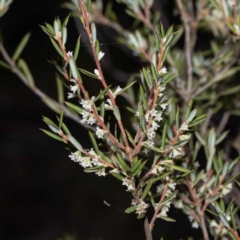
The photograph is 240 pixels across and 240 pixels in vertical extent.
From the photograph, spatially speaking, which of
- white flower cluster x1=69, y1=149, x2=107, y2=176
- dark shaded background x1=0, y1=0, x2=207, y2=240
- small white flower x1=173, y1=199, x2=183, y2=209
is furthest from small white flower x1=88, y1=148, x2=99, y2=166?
dark shaded background x1=0, y1=0, x2=207, y2=240

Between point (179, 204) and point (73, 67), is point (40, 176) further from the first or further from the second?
point (73, 67)

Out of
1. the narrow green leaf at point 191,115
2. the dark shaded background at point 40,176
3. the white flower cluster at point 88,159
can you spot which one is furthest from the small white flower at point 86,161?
the dark shaded background at point 40,176

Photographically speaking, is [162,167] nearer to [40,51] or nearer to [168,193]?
[168,193]

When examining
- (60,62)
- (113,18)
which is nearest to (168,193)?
(60,62)

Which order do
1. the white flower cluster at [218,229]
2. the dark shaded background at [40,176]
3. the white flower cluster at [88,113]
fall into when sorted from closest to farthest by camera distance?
the white flower cluster at [88,113], the white flower cluster at [218,229], the dark shaded background at [40,176]

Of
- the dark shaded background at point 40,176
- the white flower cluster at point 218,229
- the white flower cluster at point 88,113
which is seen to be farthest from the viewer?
the dark shaded background at point 40,176

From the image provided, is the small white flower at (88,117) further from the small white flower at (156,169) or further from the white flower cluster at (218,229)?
the white flower cluster at (218,229)

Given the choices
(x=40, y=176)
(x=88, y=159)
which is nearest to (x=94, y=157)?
(x=88, y=159)

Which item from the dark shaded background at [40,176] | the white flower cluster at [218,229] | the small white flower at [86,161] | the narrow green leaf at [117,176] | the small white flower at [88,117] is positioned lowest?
the dark shaded background at [40,176]

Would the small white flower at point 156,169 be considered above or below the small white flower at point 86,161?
below
